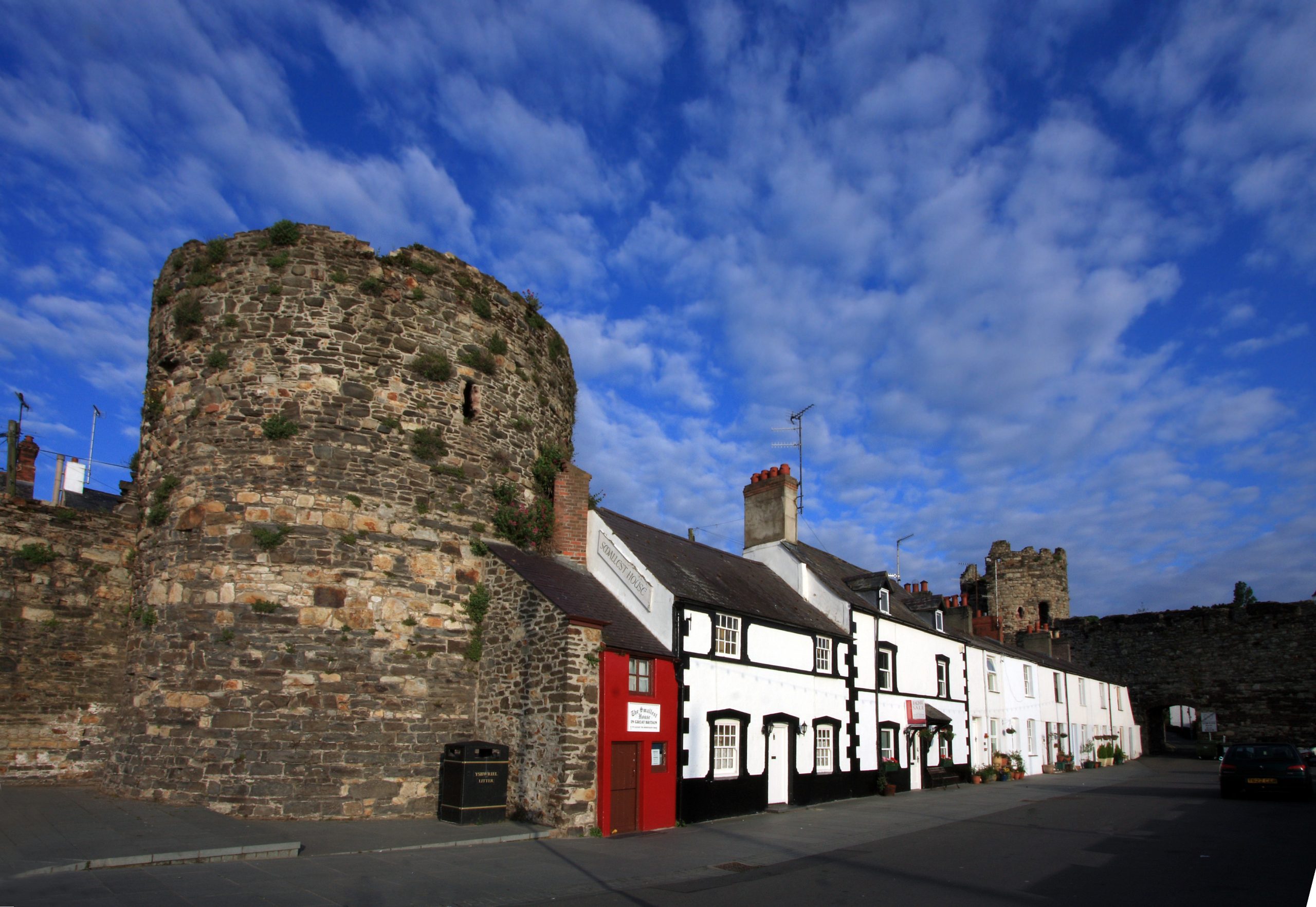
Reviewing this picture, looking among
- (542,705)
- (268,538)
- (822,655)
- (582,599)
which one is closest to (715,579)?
(822,655)

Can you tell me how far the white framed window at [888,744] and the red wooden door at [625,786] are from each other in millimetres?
11158

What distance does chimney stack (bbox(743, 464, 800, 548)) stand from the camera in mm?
25844

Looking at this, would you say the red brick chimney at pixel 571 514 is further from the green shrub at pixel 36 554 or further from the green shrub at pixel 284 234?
the green shrub at pixel 36 554

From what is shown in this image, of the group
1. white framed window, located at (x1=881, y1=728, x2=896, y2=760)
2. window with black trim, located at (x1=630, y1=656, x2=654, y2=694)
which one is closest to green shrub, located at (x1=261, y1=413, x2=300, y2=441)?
window with black trim, located at (x1=630, y1=656, x2=654, y2=694)

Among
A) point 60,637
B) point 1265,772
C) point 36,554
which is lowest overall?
point 1265,772

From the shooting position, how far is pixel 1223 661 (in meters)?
39.0

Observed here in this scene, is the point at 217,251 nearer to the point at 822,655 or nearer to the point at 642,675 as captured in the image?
the point at 642,675

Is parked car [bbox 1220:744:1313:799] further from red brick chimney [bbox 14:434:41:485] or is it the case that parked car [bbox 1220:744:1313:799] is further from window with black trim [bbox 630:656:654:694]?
red brick chimney [bbox 14:434:41:485]

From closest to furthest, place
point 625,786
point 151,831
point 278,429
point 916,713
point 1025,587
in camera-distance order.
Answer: point 151,831 < point 278,429 < point 625,786 < point 916,713 < point 1025,587

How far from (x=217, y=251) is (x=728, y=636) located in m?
13.0

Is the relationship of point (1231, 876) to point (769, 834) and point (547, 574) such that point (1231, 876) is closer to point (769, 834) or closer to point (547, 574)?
point (769, 834)

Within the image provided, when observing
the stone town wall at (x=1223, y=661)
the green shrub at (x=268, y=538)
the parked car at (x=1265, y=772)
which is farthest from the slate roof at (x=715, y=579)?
the stone town wall at (x=1223, y=661)

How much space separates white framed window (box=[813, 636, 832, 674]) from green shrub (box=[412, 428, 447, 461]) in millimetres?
11071

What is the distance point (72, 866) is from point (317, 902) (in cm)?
314
